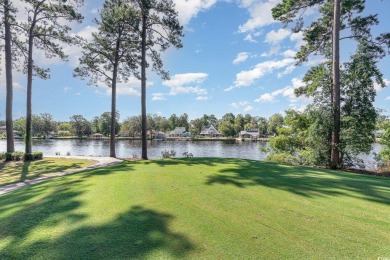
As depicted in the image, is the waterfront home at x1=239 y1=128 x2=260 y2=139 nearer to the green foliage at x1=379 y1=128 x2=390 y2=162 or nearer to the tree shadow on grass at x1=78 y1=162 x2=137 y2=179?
the green foliage at x1=379 y1=128 x2=390 y2=162

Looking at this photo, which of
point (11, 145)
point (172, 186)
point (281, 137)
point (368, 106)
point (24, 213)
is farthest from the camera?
point (281, 137)

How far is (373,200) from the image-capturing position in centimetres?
455

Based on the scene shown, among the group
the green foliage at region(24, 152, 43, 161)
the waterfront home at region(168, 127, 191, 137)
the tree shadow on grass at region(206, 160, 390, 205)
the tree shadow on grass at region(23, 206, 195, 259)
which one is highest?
the waterfront home at region(168, 127, 191, 137)

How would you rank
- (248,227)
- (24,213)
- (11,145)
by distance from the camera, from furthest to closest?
(11,145) < (24,213) < (248,227)

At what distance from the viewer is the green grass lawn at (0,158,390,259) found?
2.80 m

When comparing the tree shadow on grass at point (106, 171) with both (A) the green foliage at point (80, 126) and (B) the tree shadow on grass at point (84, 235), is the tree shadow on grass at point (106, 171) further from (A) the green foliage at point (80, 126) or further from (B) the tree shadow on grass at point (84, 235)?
(A) the green foliage at point (80, 126)

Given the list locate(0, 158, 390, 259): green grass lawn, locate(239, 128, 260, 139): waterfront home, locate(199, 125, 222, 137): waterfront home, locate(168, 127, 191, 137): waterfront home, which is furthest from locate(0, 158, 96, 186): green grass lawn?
locate(199, 125, 222, 137): waterfront home

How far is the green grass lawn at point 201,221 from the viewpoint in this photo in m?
2.80

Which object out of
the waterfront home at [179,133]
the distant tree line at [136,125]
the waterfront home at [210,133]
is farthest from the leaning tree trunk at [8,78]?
the waterfront home at [210,133]

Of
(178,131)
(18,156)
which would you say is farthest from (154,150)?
(178,131)

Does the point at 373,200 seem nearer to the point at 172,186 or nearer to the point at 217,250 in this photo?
the point at 217,250

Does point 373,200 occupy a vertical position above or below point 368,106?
below

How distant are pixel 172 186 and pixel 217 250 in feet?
9.36

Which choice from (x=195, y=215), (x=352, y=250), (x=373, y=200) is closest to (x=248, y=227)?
(x=195, y=215)
